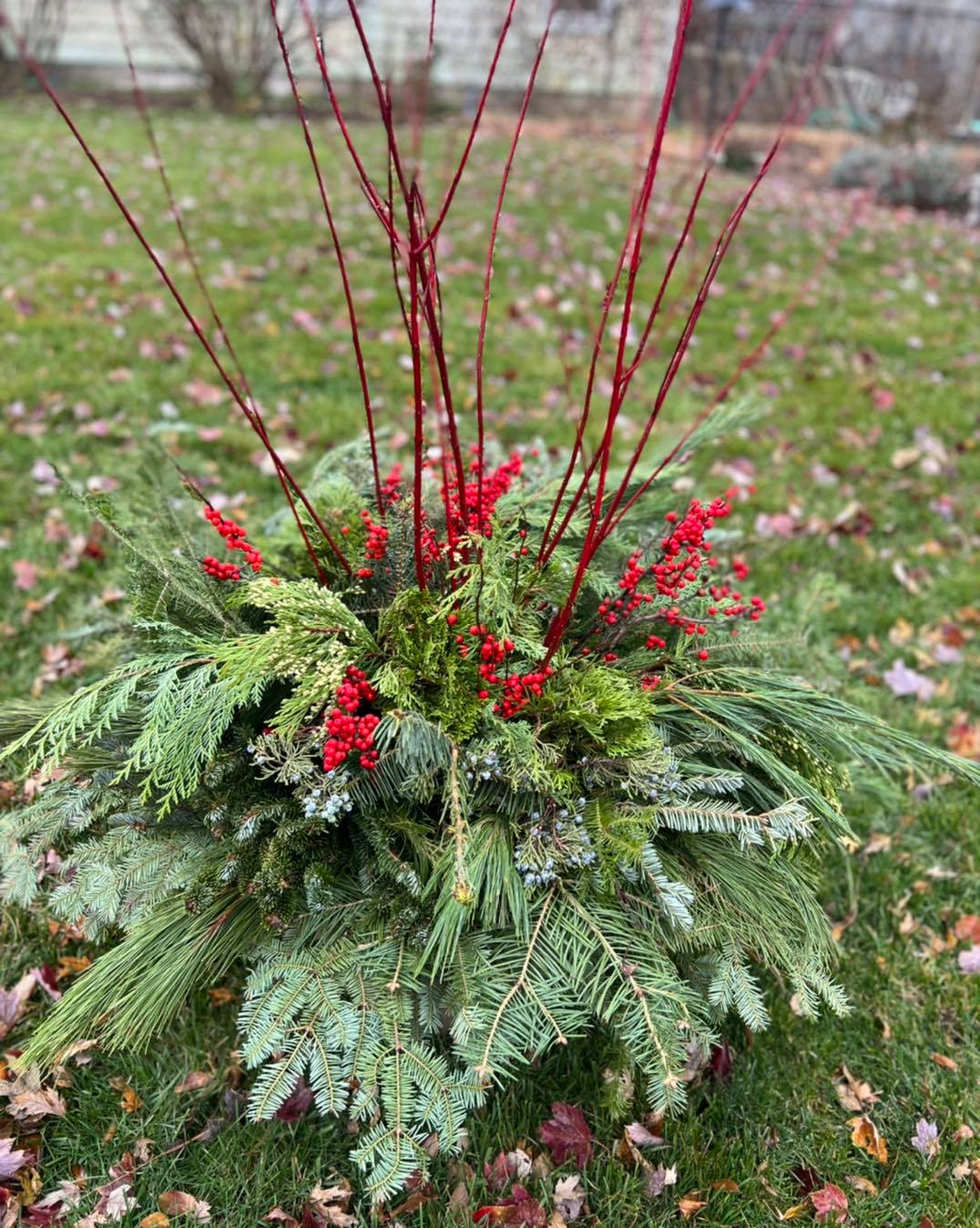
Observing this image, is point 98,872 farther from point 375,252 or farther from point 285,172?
point 285,172

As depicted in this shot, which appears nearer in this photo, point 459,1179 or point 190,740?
point 190,740

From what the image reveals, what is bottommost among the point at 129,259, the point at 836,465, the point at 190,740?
the point at 836,465

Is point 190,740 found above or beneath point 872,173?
above

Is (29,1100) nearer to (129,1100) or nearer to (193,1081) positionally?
(129,1100)

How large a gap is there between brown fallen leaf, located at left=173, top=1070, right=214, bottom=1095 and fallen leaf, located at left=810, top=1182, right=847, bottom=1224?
4.18 ft

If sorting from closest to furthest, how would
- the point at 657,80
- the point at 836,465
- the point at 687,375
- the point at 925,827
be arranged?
the point at 925,827 → the point at 836,465 → the point at 687,375 → the point at 657,80

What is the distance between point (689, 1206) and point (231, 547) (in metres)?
1.62

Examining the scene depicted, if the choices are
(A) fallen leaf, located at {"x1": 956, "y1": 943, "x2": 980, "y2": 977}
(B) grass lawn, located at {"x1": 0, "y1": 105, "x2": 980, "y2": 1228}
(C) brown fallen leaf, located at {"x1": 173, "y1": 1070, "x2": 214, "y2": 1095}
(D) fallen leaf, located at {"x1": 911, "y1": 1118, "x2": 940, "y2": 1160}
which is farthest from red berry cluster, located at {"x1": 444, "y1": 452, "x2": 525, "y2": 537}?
(A) fallen leaf, located at {"x1": 956, "y1": 943, "x2": 980, "y2": 977}

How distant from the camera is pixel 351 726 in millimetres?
1622

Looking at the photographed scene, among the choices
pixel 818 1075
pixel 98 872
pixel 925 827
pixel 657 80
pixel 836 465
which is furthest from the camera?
pixel 657 80

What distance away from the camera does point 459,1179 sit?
1.84 metres

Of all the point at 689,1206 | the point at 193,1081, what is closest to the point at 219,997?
the point at 193,1081

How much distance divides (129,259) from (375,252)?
1758 millimetres

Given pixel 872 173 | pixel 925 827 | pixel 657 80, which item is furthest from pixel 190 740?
pixel 657 80
